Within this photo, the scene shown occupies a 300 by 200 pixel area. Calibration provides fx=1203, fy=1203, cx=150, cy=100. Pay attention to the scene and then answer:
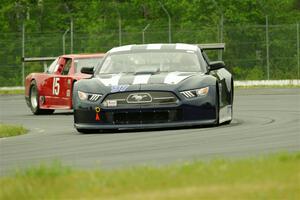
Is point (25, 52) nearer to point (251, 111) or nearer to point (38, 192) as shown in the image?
point (251, 111)

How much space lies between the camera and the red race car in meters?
24.0

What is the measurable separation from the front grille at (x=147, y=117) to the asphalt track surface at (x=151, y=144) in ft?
0.56

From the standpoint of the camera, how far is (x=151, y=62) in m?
17.8

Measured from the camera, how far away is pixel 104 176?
8.84m

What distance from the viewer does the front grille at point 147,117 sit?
1620 centimetres

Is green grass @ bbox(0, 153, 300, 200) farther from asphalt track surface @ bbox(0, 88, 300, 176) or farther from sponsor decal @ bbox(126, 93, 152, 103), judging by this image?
sponsor decal @ bbox(126, 93, 152, 103)

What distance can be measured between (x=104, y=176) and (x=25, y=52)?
1335 inches

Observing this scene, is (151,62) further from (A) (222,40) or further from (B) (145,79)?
(A) (222,40)

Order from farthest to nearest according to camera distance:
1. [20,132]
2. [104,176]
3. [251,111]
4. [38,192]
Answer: [251,111] → [20,132] → [104,176] → [38,192]

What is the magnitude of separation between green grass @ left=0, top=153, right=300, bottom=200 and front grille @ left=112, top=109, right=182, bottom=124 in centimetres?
647

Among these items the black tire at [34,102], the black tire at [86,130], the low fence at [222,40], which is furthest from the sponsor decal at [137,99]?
the low fence at [222,40]

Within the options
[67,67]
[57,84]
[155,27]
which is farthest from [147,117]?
[155,27]

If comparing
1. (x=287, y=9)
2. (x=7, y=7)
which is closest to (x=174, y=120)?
(x=287, y=9)

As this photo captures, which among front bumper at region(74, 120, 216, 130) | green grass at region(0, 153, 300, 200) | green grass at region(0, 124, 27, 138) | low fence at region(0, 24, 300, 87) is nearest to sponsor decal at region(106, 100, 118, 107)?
front bumper at region(74, 120, 216, 130)
